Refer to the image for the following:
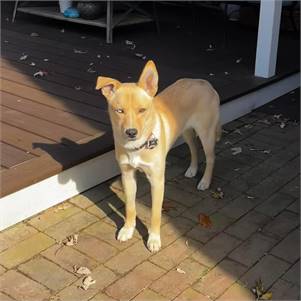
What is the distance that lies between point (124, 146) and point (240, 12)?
5.03m

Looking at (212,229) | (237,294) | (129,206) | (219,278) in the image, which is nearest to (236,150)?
(212,229)

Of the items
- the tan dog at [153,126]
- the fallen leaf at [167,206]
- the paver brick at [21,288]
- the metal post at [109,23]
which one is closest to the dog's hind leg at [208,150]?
the tan dog at [153,126]

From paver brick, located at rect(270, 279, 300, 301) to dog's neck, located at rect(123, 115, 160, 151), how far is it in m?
0.94

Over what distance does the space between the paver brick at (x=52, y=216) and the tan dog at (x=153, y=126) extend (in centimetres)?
41

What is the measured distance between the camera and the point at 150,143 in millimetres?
2799

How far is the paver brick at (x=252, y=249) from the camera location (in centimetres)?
293

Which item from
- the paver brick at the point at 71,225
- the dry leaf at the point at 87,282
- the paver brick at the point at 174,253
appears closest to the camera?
the dry leaf at the point at 87,282

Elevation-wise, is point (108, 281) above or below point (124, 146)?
below

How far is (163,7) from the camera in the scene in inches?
320

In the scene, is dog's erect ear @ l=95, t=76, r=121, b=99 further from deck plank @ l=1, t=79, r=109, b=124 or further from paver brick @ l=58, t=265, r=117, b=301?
deck plank @ l=1, t=79, r=109, b=124

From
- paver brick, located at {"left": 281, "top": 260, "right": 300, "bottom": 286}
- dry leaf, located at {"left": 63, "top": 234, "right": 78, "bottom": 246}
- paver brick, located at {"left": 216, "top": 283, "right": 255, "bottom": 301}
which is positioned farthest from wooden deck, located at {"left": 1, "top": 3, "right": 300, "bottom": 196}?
paver brick, located at {"left": 281, "top": 260, "right": 300, "bottom": 286}

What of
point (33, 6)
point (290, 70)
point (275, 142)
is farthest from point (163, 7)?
point (275, 142)

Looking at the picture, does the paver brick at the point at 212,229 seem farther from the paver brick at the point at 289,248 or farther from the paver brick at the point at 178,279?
the paver brick at the point at 289,248

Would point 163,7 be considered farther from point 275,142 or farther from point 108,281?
point 108,281
